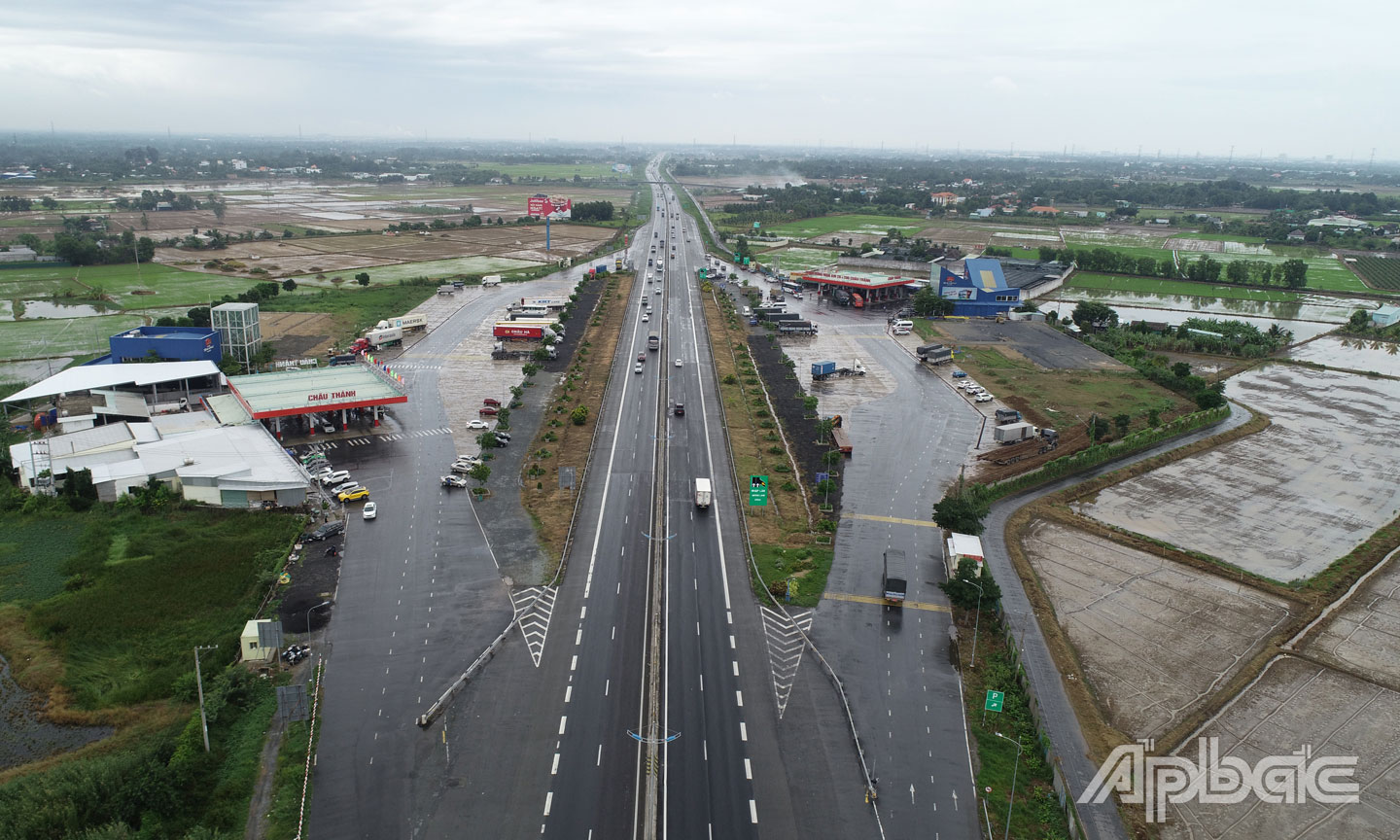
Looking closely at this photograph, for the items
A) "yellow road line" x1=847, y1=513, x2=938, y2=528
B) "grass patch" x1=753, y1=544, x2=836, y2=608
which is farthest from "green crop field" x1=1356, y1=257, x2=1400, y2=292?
"grass patch" x1=753, y1=544, x2=836, y2=608

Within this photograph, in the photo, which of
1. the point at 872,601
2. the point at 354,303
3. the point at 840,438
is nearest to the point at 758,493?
the point at 872,601

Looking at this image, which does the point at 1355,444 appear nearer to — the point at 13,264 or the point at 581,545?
the point at 581,545

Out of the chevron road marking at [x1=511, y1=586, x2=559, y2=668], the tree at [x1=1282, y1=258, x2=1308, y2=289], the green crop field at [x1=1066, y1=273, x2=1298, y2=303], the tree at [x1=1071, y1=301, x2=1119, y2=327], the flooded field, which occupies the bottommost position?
the chevron road marking at [x1=511, y1=586, x2=559, y2=668]

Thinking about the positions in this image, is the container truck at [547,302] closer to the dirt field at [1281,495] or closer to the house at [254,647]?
the dirt field at [1281,495]

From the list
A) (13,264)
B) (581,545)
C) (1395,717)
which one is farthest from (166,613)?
(13,264)

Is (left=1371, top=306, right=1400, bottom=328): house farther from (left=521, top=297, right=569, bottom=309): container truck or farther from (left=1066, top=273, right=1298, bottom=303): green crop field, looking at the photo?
(left=521, top=297, right=569, bottom=309): container truck
